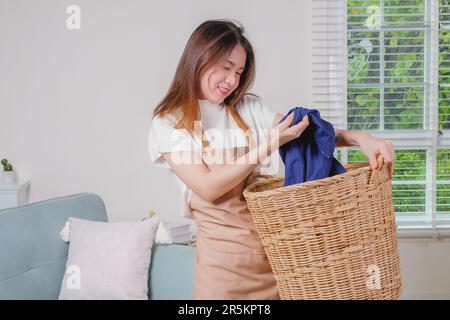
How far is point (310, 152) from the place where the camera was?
57.0 inches

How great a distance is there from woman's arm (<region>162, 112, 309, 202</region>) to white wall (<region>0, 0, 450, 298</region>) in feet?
4.82

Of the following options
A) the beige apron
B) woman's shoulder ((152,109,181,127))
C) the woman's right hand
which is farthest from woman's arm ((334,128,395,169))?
woman's shoulder ((152,109,181,127))

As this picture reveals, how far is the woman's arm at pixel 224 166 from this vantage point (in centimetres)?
139

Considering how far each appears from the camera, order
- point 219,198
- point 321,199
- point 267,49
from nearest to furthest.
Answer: point 321,199, point 219,198, point 267,49

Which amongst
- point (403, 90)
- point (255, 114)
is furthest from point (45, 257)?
point (403, 90)

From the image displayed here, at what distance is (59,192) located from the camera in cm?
307

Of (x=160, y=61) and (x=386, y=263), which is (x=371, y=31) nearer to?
(x=160, y=61)

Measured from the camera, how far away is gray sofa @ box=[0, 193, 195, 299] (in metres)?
1.97

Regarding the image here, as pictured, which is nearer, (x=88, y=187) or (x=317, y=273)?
(x=317, y=273)

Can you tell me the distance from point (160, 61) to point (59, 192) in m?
0.82

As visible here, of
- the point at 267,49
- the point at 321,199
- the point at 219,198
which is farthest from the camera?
the point at 267,49

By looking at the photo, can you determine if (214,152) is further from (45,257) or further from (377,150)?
(45,257)
